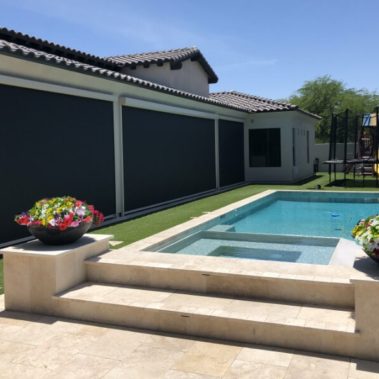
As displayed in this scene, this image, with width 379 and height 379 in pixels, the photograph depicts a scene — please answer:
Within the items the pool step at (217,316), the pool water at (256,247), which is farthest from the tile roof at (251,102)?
the pool step at (217,316)

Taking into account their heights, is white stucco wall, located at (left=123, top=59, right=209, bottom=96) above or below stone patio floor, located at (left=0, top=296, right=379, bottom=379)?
above

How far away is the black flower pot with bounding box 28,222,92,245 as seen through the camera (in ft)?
18.5

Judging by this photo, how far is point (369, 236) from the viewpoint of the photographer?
4.49m

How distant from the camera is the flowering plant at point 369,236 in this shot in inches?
173

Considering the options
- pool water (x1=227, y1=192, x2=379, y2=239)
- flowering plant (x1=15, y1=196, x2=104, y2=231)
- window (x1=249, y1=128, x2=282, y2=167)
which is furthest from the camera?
window (x1=249, y1=128, x2=282, y2=167)

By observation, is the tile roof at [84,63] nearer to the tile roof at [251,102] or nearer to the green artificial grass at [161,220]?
the tile roof at [251,102]

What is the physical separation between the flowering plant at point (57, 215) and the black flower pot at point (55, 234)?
5 cm

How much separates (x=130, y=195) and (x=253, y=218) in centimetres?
322

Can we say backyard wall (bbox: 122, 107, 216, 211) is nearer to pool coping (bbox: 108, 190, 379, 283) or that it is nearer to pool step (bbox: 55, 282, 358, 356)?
pool coping (bbox: 108, 190, 379, 283)

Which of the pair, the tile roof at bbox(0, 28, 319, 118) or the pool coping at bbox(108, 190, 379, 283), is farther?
the tile roof at bbox(0, 28, 319, 118)

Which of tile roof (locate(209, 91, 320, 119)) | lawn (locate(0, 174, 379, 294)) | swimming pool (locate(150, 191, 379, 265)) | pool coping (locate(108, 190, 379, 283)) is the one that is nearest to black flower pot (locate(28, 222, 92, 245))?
pool coping (locate(108, 190, 379, 283))

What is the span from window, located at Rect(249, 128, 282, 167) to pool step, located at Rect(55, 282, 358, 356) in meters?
17.0

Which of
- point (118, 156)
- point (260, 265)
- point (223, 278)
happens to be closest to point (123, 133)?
point (118, 156)

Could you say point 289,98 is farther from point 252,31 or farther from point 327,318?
point 327,318
